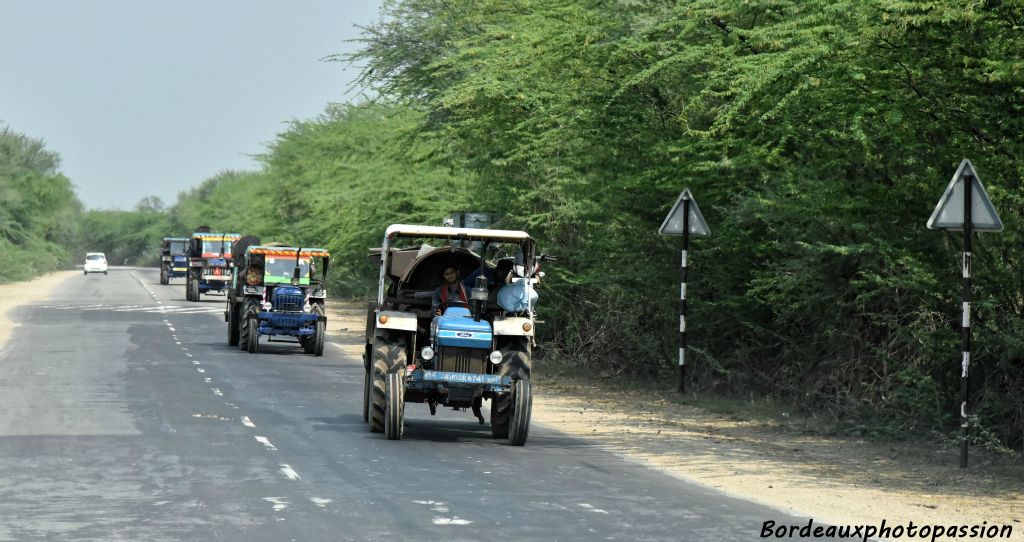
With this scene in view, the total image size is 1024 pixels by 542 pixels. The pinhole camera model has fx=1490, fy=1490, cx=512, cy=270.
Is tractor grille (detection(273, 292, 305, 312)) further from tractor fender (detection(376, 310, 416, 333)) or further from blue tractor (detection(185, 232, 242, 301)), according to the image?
blue tractor (detection(185, 232, 242, 301))

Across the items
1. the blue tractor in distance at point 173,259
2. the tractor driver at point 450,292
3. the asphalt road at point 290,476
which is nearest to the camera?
the asphalt road at point 290,476

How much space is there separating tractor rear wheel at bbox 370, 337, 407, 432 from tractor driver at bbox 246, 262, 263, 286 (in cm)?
1910

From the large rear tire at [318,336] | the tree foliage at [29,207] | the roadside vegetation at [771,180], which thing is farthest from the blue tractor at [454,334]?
the tree foliage at [29,207]

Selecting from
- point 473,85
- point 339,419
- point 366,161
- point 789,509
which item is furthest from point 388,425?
point 366,161

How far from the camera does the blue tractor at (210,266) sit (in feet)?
207

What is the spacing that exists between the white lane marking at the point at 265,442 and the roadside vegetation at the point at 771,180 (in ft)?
21.5

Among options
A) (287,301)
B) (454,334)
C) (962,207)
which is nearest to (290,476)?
(454,334)

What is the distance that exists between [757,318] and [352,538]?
1274 cm

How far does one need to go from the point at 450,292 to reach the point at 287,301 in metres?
16.0

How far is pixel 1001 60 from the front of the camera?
14047mm

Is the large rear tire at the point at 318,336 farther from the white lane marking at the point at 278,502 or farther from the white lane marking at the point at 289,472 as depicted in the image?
the white lane marking at the point at 278,502

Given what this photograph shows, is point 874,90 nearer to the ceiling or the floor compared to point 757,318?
nearer to the ceiling

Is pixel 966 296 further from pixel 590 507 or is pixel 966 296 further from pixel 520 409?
pixel 520 409

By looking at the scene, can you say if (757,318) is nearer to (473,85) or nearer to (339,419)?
(339,419)
